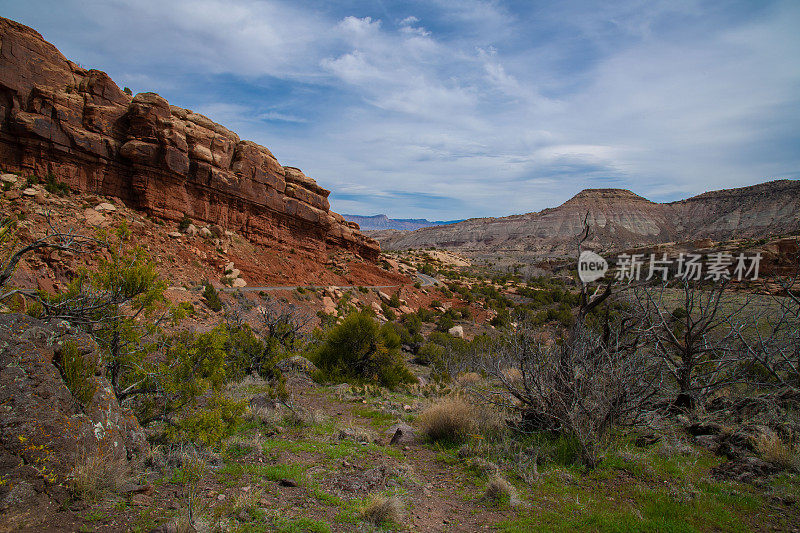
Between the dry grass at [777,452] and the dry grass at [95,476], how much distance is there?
26.5 feet

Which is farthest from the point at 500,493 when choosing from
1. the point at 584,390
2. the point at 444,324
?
the point at 444,324

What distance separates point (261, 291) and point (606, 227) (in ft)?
269

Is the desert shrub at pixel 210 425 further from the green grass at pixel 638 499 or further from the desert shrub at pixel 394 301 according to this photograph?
the desert shrub at pixel 394 301

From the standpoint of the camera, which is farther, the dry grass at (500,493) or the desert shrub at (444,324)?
the desert shrub at (444,324)

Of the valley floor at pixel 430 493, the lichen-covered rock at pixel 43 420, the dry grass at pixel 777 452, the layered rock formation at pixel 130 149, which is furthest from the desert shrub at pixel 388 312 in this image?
the lichen-covered rock at pixel 43 420

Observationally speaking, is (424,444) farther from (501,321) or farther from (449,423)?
(501,321)

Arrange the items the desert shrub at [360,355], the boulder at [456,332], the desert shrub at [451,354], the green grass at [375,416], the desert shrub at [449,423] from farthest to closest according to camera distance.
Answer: the boulder at [456,332] → the desert shrub at [451,354] → the desert shrub at [360,355] → the green grass at [375,416] → the desert shrub at [449,423]

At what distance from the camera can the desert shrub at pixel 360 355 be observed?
13.8 meters

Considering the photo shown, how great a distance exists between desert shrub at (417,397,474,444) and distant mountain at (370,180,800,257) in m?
63.2

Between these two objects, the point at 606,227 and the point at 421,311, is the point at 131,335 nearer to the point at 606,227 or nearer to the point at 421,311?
the point at 421,311

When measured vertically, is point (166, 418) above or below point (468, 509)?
above

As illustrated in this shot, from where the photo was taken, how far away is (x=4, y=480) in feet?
10.2

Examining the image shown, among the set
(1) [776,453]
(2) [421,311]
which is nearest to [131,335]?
(1) [776,453]

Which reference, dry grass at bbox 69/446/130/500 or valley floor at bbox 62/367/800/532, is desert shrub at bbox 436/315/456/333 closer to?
valley floor at bbox 62/367/800/532
